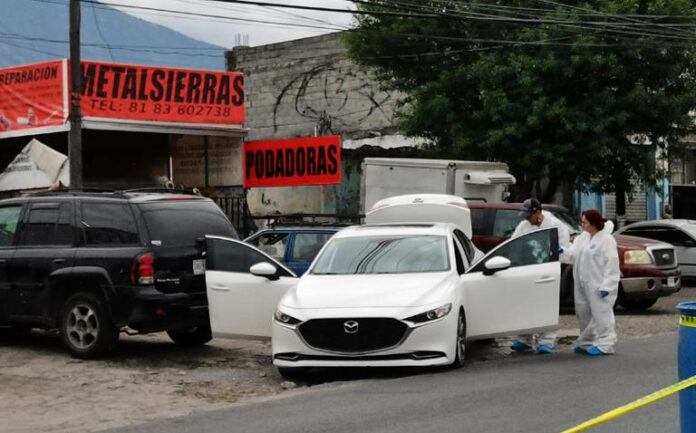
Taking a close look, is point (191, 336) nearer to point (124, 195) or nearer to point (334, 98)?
point (124, 195)

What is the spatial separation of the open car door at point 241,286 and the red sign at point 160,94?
35.5 feet

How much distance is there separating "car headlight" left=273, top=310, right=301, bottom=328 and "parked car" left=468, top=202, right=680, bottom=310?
820 cm

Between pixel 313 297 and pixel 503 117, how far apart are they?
589 inches

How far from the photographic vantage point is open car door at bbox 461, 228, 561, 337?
1170 centimetres

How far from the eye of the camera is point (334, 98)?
1459 inches

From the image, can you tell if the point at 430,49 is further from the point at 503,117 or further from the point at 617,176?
the point at 617,176

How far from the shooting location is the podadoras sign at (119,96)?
71.4 feet

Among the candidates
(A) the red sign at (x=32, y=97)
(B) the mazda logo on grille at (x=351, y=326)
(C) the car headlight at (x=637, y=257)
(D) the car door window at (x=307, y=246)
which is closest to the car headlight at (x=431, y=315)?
(B) the mazda logo on grille at (x=351, y=326)

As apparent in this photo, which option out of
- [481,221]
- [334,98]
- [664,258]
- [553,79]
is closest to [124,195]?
[481,221]

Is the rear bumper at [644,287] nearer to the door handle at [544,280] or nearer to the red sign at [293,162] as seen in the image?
the door handle at [544,280]

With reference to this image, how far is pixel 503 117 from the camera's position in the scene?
2522 centimetres

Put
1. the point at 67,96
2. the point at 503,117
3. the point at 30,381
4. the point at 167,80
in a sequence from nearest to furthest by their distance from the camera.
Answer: the point at 30,381
the point at 67,96
the point at 167,80
the point at 503,117

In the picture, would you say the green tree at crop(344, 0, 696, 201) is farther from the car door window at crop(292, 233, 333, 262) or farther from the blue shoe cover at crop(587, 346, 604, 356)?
the blue shoe cover at crop(587, 346, 604, 356)

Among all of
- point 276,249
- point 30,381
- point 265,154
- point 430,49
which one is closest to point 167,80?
point 265,154
